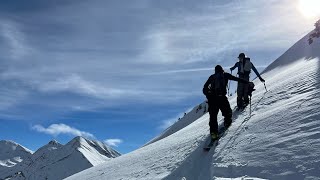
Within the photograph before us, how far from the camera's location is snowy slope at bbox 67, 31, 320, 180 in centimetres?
1010

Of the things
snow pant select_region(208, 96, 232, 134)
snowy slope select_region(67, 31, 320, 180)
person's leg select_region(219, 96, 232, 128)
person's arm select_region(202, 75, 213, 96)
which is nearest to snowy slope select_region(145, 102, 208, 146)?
snowy slope select_region(67, 31, 320, 180)

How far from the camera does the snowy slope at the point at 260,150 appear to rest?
1010 centimetres

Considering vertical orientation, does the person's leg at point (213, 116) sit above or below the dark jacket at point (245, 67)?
below

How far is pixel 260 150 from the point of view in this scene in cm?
1143

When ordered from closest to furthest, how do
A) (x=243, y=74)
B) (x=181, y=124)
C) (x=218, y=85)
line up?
(x=218, y=85) < (x=243, y=74) < (x=181, y=124)

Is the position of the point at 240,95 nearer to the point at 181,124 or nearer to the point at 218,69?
the point at 218,69

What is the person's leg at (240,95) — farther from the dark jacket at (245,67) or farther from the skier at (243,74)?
the dark jacket at (245,67)

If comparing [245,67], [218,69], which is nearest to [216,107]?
[218,69]

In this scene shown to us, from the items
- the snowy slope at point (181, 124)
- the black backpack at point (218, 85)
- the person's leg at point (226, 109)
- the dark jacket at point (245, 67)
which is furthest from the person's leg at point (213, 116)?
the snowy slope at point (181, 124)

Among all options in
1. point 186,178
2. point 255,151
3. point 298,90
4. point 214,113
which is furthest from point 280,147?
point 298,90

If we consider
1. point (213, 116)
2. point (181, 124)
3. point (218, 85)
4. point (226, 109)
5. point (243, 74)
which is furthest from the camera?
point (181, 124)

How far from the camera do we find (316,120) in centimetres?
1145

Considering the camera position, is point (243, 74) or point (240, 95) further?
point (243, 74)

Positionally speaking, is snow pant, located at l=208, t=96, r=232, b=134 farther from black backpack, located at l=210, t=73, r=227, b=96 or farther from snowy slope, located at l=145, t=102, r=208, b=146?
snowy slope, located at l=145, t=102, r=208, b=146
